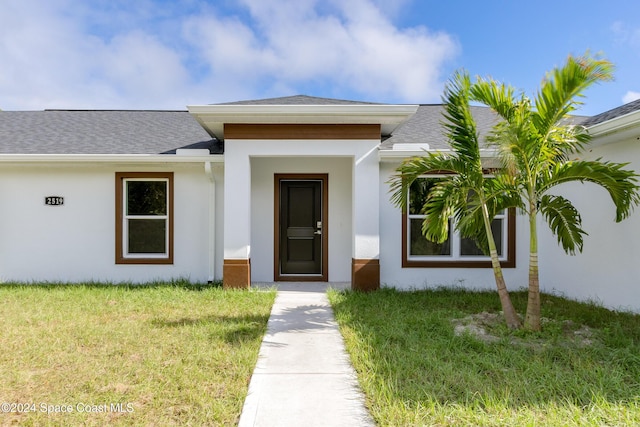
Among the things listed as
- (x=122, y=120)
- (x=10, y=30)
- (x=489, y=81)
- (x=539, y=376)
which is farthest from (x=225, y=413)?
(x=10, y=30)

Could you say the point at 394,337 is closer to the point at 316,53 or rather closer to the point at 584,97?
the point at 584,97

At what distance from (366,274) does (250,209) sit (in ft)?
8.81

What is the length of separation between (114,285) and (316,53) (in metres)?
10.9

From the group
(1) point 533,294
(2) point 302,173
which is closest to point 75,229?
(2) point 302,173

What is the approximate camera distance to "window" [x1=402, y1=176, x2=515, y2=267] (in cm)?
800

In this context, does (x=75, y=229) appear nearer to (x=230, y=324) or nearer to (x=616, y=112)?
(x=230, y=324)

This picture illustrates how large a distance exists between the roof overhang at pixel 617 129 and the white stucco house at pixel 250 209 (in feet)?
1.95

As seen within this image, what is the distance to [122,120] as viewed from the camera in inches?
428

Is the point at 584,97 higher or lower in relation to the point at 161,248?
higher

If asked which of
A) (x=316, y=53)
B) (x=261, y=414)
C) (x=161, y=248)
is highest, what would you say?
(x=316, y=53)

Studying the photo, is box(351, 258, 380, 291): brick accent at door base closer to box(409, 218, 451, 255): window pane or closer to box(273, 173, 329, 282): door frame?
box(409, 218, 451, 255): window pane

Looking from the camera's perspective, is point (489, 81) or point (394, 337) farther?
point (489, 81)

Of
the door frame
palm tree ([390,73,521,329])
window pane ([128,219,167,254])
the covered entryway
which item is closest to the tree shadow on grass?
the covered entryway

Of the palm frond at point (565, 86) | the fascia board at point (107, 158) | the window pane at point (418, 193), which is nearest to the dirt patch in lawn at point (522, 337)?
the palm frond at point (565, 86)
